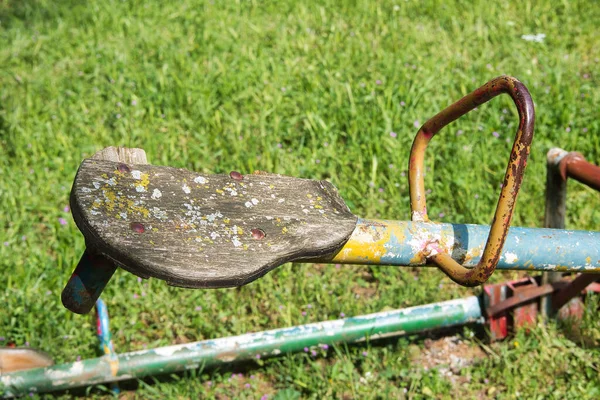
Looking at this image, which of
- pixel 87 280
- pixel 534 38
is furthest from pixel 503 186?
pixel 534 38

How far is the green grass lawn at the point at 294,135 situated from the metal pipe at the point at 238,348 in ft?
0.39

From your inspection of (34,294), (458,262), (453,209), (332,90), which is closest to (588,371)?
(453,209)

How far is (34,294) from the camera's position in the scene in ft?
9.07

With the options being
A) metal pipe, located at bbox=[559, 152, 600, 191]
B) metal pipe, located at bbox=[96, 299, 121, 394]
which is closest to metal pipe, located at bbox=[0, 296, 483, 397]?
metal pipe, located at bbox=[96, 299, 121, 394]

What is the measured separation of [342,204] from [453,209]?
172 cm

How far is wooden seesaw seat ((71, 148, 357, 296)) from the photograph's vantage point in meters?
1.23

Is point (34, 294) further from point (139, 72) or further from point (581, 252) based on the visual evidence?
point (581, 252)

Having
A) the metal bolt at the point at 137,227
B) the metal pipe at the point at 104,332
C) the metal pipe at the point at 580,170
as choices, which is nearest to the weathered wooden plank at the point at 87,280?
the metal bolt at the point at 137,227

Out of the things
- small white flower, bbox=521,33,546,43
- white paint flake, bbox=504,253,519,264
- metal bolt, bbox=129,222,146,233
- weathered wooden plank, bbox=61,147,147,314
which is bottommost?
weathered wooden plank, bbox=61,147,147,314

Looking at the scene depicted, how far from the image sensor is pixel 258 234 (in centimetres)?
136

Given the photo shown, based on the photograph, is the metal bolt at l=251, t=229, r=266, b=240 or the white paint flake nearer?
the metal bolt at l=251, t=229, r=266, b=240

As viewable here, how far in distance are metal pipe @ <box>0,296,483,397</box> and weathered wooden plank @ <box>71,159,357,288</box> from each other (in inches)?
43.0

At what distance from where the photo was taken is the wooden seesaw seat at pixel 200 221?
123 cm

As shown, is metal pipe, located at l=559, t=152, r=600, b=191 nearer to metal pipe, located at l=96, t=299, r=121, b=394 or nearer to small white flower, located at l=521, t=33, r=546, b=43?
metal pipe, located at l=96, t=299, r=121, b=394
